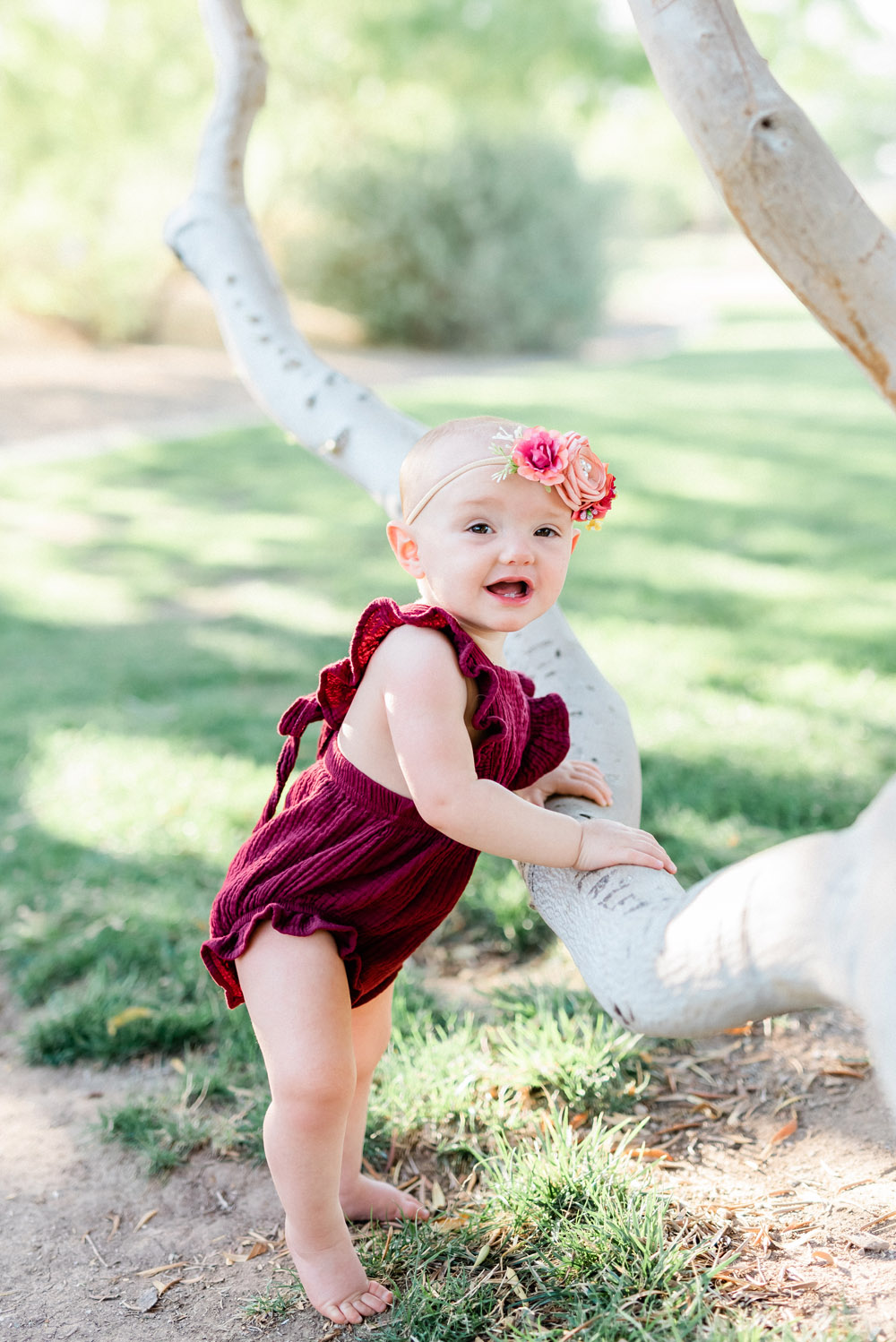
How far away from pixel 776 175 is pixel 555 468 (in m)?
0.48

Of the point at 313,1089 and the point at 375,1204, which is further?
the point at 375,1204

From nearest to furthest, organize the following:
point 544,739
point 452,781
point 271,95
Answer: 1. point 452,781
2. point 544,739
3. point 271,95

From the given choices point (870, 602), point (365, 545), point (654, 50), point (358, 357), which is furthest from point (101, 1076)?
point (358, 357)

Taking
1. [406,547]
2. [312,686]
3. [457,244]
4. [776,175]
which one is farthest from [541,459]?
[457,244]

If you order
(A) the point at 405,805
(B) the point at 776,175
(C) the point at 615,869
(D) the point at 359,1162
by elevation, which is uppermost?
(B) the point at 776,175

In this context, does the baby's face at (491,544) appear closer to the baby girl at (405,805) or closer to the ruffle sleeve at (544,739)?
the baby girl at (405,805)

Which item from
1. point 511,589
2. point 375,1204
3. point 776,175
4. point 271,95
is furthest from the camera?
point 271,95

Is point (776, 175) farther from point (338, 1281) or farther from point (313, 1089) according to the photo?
point (338, 1281)

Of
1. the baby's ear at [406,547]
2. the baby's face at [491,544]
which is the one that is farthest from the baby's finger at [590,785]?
the baby's ear at [406,547]

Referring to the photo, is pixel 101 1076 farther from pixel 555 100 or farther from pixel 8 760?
pixel 555 100

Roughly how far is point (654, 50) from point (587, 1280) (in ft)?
5.95

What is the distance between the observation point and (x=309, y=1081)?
5.90 feet

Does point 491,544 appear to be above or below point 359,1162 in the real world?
above

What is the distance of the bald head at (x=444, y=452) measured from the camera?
179 cm
